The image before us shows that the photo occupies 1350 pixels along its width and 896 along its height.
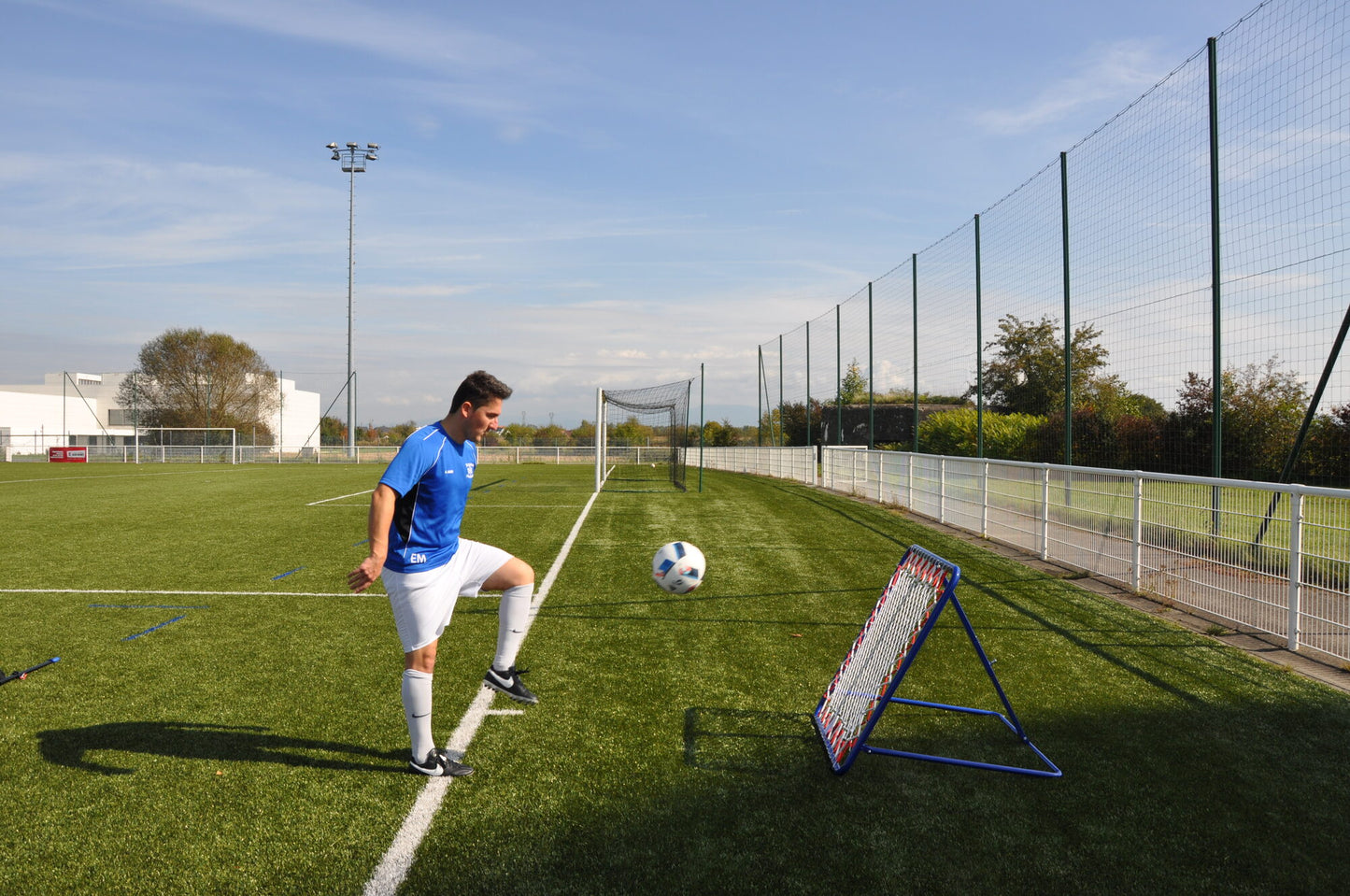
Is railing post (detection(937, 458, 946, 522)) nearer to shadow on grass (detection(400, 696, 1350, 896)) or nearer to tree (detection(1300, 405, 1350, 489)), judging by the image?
tree (detection(1300, 405, 1350, 489))

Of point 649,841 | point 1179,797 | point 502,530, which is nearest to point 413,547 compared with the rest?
point 649,841

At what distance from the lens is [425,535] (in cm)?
381

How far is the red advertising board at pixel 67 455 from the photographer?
4238 cm

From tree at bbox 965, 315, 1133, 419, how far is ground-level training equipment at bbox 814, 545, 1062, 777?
1056cm

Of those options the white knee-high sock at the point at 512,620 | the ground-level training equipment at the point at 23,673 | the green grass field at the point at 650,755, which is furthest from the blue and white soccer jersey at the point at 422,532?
the ground-level training equipment at the point at 23,673

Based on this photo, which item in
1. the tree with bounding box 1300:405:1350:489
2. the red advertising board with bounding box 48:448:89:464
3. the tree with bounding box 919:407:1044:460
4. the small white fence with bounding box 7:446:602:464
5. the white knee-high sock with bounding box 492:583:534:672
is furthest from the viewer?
the small white fence with bounding box 7:446:602:464

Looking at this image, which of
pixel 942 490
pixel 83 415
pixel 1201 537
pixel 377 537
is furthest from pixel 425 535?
pixel 83 415

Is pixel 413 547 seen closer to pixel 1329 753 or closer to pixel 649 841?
pixel 649 841

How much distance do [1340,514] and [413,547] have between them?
5926 millimetres

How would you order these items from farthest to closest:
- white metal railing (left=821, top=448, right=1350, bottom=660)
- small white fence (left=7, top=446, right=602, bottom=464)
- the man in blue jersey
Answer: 1. small white fence (left=7, top=446, right=602, bottom=464)
2. white metal railing (left=821, top=448, right=1350, bottom=660)
3. the man in blue jersey

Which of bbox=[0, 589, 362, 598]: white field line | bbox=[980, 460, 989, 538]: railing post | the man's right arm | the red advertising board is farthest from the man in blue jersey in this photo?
the red advertising board

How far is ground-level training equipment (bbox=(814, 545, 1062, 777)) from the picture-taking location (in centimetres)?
358

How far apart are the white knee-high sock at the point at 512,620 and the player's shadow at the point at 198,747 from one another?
79cm

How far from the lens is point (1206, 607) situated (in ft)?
22.9
